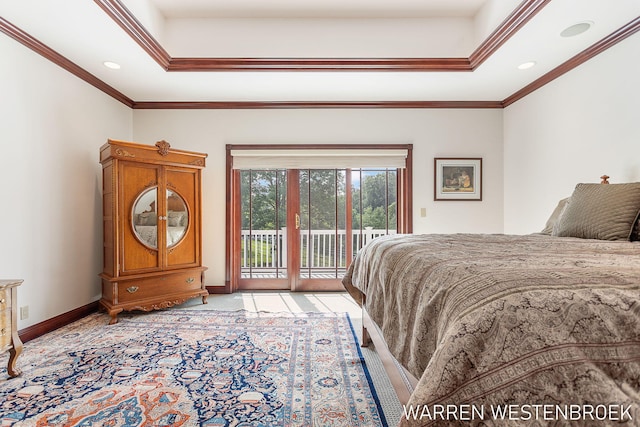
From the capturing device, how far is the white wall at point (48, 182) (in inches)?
96.3

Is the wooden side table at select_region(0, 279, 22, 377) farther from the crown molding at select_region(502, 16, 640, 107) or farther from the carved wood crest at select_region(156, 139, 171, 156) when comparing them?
the crown molding at select_region(502, 16, 640, 107)

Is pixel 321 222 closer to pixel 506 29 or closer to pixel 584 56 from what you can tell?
pixel 506 29

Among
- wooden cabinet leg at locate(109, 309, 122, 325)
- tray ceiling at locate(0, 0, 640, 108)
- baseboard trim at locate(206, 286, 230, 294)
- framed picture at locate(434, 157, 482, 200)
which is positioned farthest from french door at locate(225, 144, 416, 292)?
wooden cabinet leg at locate(109, 309, 122, 325)

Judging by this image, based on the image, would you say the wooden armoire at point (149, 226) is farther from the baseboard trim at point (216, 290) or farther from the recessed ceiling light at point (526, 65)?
the recessed ceiling light at point (526, 65)

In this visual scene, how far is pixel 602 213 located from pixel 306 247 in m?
3.02

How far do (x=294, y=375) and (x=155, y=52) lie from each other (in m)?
2.92

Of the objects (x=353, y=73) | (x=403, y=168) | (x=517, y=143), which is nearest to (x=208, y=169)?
(x=353, y=73)

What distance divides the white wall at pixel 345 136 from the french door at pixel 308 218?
0.81 ft

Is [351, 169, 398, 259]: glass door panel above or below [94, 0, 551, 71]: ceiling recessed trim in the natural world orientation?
below

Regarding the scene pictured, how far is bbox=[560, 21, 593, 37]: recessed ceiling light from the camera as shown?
7.70 feet

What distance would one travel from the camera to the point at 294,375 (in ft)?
6.51

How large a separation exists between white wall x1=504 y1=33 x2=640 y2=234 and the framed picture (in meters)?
0.36

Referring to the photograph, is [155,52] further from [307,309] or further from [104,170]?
[307,309]

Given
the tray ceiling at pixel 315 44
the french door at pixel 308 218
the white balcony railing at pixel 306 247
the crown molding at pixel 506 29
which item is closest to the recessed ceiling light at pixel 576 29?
the tray ceiling at pixel 315 44
